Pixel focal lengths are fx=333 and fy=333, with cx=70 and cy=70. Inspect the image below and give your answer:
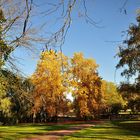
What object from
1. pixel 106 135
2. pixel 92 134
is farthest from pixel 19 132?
pixel 106 135

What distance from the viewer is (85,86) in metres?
60.6

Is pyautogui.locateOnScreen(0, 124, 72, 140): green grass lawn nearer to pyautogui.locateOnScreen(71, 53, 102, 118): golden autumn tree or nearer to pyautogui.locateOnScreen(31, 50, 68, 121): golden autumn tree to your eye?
pyautogui.locateOnScreen(31, 50, 68, 121): golden autumn tree

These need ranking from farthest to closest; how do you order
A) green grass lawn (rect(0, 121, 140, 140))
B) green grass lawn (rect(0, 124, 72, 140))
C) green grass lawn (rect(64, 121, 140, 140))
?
1. green grass lawn (rect(0, 124, 72, 140))
2. green grass lawn (rect(0, 121, 140, 140))
3. green grass lawn (rect(64, 121, 140, 140))

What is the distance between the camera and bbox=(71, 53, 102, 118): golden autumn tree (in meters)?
58.9

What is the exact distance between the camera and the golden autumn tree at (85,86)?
2318 inches

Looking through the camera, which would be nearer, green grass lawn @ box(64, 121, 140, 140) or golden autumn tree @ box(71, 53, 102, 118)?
green grass lawn @ box(64, 121, 140, 140)

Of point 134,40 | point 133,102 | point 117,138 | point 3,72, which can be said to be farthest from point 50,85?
point 3,72

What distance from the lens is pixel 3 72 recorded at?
50.0ft

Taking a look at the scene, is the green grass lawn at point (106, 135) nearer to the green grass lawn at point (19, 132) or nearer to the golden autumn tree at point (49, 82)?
the green grass lawn at point (19, 132)

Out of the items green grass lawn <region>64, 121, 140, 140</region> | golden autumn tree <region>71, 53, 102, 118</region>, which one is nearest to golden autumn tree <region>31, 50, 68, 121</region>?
golden autumn tree <region>71, 53, 102, 118</region>

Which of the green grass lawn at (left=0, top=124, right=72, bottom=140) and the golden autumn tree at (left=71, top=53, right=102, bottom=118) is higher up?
the golden autumn tree at (left=71, top=53, right=102, bottom=118)

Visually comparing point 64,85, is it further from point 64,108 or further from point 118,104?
point 118,104

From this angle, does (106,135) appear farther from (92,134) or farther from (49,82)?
(49,82)

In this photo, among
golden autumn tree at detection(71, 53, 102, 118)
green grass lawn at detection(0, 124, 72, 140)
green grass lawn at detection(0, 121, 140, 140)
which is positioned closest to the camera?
green grass lawn at detection(0, 121, 140, 140)
